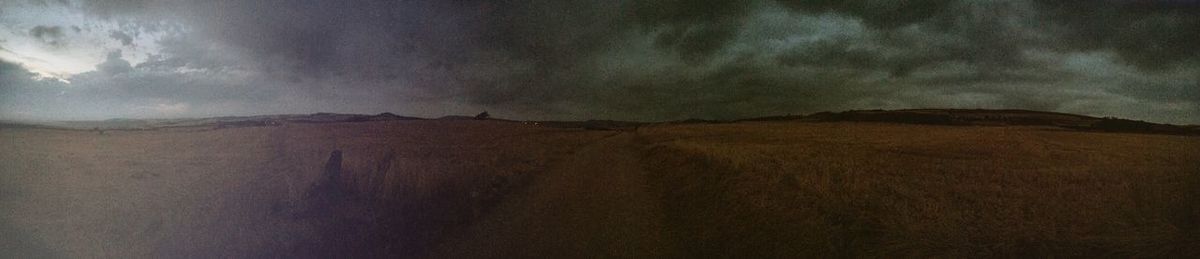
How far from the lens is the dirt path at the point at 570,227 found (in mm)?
6605

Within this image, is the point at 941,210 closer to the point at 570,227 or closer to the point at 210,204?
the point at 570,227

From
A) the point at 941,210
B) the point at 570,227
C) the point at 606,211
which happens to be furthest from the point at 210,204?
the point at 941,210

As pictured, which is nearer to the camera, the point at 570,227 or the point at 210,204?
the point at 570,227

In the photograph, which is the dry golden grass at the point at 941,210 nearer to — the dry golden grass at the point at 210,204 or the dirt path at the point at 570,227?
the dirt path at the point at 570,227

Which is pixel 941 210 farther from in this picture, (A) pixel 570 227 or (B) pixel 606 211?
(A) pixel 570 227

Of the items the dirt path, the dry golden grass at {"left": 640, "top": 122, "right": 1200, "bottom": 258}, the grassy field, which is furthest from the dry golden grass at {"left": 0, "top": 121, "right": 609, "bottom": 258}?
the dry golden grass at {"left": 640, "top": 122, "right": 1200, "bottom": 258}

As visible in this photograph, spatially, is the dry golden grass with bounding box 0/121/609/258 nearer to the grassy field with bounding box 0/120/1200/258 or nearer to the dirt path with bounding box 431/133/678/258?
the grassy field with bounding box 0/120/1200/258

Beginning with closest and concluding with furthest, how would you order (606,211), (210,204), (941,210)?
(941,210)
(606,211)
(210,204)

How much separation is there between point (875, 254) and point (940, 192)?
5343 millimetres

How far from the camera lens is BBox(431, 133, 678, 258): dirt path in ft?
21.7

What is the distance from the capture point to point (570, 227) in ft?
25.6

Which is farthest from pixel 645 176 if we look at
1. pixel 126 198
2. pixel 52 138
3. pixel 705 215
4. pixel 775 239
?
pixel 52 138

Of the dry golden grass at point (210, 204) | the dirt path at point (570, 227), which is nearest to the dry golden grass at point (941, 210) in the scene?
the dirt path at point (570, 227)

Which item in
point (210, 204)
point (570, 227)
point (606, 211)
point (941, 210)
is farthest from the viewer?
point (210, 204)
